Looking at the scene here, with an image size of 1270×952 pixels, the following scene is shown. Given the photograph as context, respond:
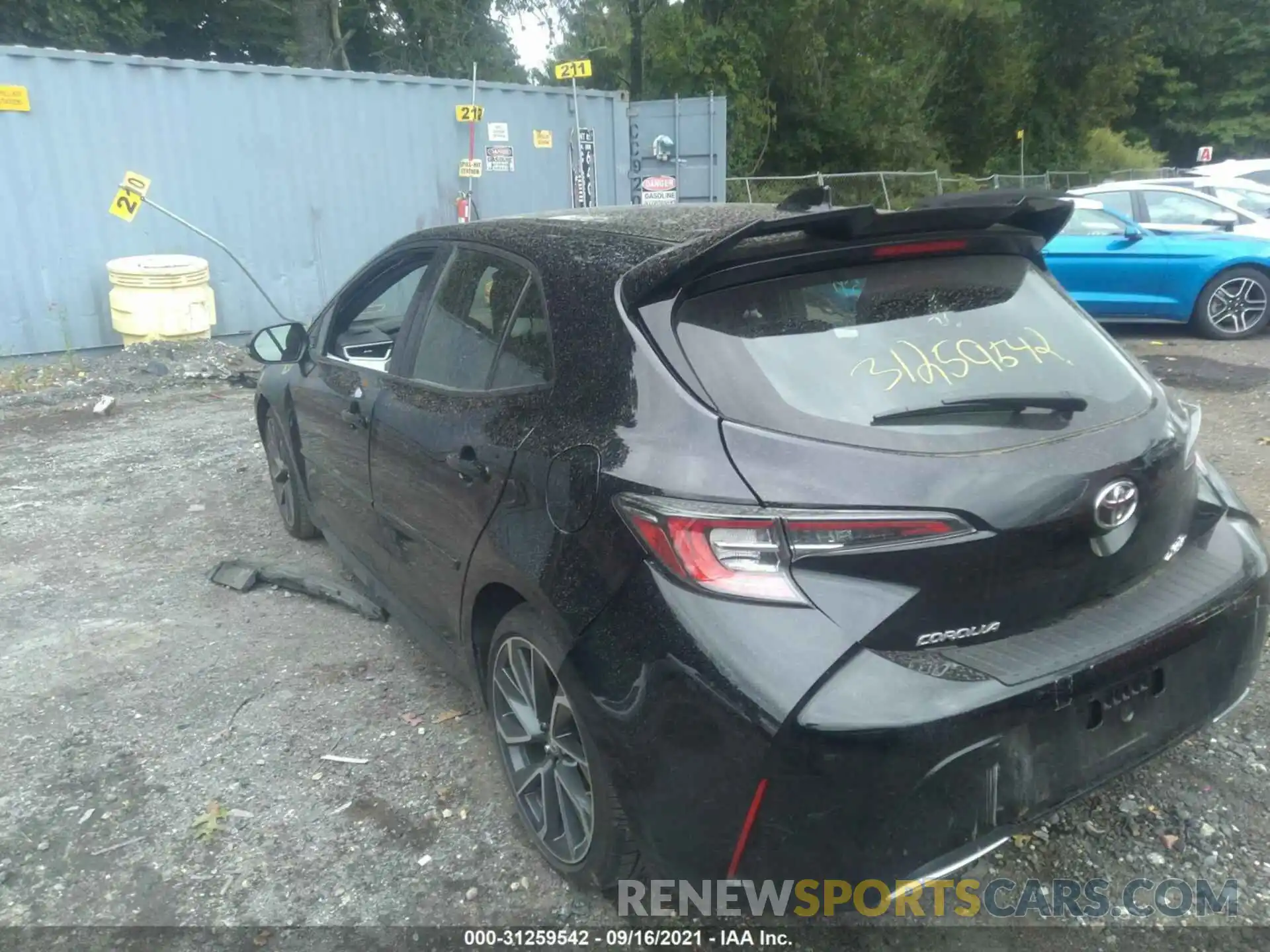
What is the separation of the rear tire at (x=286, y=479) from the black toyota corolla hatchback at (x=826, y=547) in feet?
7.46

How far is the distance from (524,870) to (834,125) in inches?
1318

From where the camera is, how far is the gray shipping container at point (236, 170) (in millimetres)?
9500

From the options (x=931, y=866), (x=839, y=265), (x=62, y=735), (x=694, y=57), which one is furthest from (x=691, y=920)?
(x=694, y=57)

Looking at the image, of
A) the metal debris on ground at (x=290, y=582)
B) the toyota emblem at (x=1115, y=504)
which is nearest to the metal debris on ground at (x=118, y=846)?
the metal debris on ground at (x=290, y=582)

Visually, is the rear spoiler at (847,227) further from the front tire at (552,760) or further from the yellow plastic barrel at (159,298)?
the yellow plastic barrel at (159,298)

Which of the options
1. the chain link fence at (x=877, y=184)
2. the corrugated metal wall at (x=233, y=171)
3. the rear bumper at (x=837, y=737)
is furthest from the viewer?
the chain link fence at (x=877, y=184)

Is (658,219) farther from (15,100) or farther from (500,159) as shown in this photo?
(500,159)

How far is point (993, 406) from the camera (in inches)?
89.4

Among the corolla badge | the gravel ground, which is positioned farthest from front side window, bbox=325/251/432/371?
the corolla badge

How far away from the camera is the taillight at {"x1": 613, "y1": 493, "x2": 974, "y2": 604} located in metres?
2.02

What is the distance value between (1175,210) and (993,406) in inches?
385

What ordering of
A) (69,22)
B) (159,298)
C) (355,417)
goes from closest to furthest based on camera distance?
(355,417), (159,298), (69,22)

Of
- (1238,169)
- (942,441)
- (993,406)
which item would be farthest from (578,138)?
(1238,169)

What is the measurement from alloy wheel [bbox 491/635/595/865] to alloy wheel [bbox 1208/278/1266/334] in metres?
9.57
